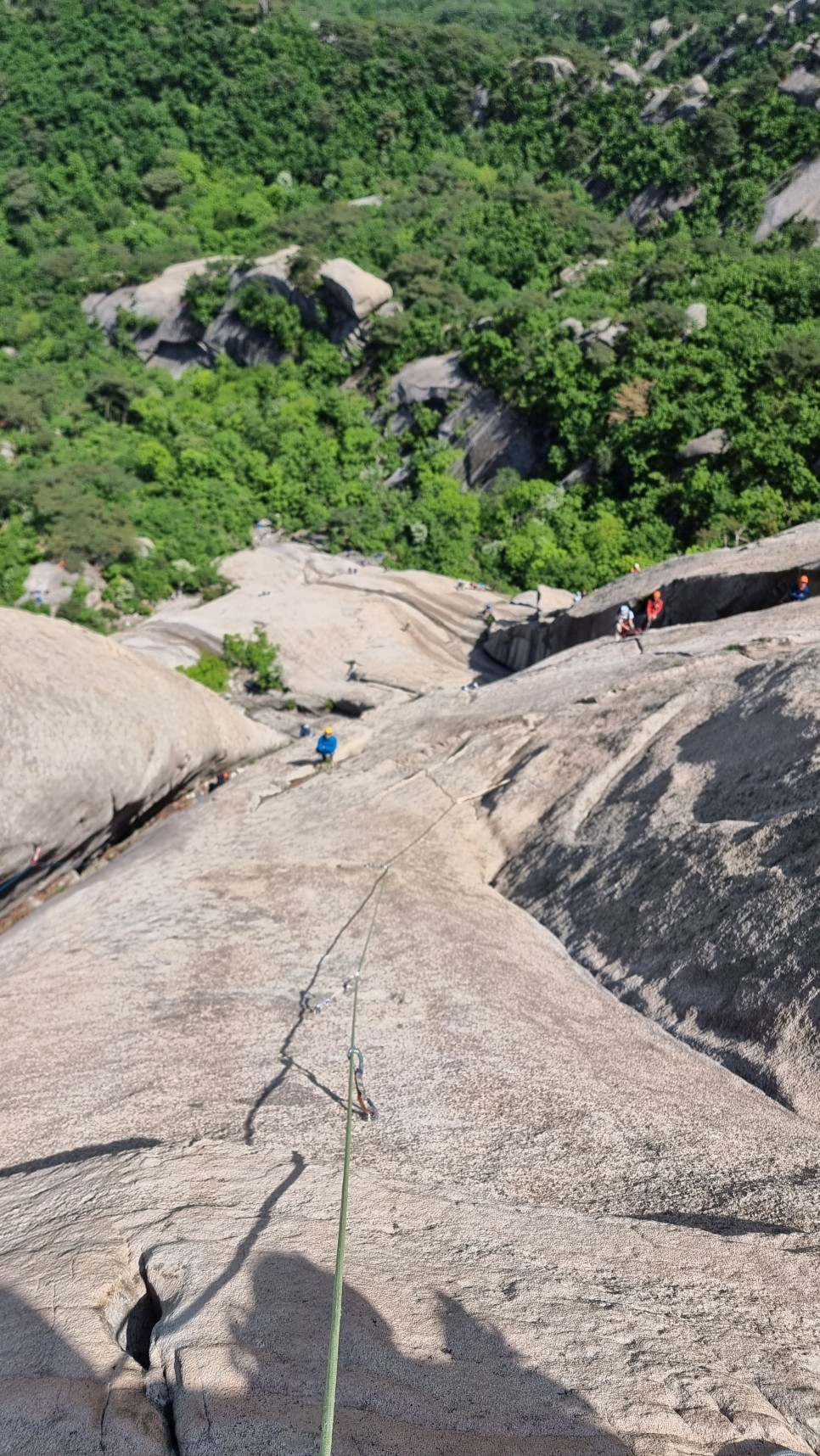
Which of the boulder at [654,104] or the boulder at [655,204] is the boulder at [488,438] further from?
the boulder at [654,104]

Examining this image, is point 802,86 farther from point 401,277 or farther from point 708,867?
point 708,867

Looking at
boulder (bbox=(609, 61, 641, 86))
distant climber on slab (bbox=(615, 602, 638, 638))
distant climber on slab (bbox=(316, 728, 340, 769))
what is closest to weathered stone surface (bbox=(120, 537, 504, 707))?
distant climber on slab (bbox=(615, 602, 638, 638))

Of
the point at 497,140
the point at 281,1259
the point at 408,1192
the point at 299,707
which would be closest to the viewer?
the point at 281,1259

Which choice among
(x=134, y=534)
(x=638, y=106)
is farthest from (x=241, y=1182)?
(x=638, y=106)

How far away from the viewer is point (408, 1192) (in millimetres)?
5203

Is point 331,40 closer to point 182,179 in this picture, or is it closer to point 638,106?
point 182,179

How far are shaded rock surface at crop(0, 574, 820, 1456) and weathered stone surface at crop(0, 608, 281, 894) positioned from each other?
1420 millimetres

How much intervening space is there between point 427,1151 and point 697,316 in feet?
133

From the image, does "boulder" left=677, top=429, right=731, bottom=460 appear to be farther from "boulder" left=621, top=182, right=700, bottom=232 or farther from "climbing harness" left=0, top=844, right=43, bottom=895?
"boulder" left=621, top=182, right=700, bottom=232

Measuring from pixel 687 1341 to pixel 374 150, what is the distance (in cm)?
8635

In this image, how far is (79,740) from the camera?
13.9 meters

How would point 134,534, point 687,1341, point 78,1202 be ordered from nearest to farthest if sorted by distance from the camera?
point 687,1341 < point 78,1202 < point 134,534

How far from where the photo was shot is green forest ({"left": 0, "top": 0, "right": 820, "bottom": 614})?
3641 centimetres

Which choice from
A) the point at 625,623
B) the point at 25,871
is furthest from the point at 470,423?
the point at 25,871
